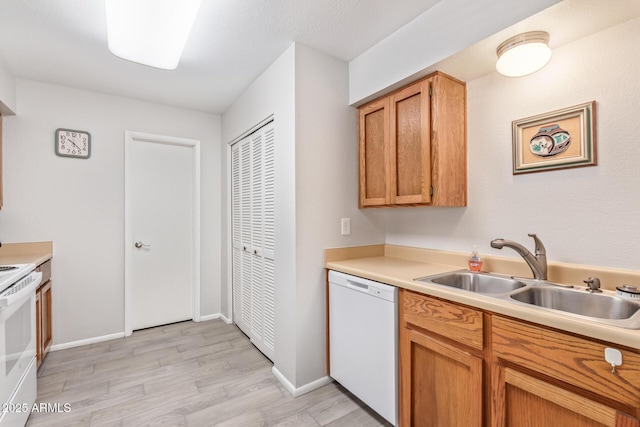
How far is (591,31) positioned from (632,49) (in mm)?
194

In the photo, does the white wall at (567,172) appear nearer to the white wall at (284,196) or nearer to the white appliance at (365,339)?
the white appliance at (365,339)

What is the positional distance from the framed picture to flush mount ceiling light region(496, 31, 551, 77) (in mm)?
278

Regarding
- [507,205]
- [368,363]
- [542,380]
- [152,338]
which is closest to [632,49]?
[507,205]

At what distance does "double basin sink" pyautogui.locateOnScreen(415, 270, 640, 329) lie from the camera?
1193 millimetres

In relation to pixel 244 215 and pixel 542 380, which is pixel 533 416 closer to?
pixel 542 380

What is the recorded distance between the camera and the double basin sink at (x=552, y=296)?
3.92 ft

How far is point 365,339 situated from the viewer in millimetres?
1805

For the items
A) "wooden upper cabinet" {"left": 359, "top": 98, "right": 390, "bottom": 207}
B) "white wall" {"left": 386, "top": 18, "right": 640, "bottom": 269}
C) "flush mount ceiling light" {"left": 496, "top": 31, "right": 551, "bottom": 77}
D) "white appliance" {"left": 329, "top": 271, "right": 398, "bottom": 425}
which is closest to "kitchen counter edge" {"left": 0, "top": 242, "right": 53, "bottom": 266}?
"white appliance" {"left": 329, "top": 271, "right": 398, "bottom": 425}

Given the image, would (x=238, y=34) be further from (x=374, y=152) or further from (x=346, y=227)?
(x=346, y=227)

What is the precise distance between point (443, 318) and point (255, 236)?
5.99ft

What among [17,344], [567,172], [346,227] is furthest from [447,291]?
[17,344]

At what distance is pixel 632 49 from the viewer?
1339 mm

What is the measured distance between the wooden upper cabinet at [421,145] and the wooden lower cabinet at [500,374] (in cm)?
69

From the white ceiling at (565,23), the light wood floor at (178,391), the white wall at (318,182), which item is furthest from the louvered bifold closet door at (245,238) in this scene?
the white ceiling at (565,23)
